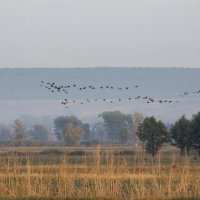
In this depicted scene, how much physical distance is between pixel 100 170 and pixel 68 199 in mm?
4869

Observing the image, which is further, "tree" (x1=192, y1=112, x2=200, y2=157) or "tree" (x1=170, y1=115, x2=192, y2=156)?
"tree" (x1=170, y1=115, x2=192, y2=156)

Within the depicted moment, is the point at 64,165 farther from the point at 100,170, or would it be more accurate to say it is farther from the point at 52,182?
the point at 52,182

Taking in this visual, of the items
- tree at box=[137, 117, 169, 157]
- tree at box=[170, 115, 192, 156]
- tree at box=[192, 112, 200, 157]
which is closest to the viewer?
tree at box=[192, 112, 200, 157]

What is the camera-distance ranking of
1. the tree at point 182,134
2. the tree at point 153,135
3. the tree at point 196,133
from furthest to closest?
the tree at point 153,135
the tree at point 182,134
the tree at point 196,133

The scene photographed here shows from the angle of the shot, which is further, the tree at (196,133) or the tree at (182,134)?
the tree at (182,134)

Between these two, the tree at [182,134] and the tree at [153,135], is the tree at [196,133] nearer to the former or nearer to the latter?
the tree at [182,134]

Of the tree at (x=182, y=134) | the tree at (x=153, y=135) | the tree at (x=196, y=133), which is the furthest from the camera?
the tree at (x=153, y=135)

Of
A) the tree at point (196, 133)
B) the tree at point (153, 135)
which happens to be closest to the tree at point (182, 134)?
the tree at point (196, 133)

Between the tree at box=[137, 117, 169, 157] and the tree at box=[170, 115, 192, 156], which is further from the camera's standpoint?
the tree at box=[137, 117, 169, 157]

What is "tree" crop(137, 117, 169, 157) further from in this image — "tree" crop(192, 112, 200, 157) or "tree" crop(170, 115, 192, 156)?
"tree" crop(192, 112, 200, 157)

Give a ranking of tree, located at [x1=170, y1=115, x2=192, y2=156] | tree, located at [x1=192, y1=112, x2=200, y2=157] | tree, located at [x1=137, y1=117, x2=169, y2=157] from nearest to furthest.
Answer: tree, located at [x1=192, y1=112, x2=200, y2=157] → tree, located at [x1=170, y1=115, x2=192, y2=156] → tree, located at [x1=137, y1=117, x2=169, y2=157]

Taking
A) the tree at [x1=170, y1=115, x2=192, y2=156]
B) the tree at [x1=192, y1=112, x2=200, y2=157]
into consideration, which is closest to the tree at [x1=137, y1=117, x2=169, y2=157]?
the tree at [x1=170, y1=115, x2=192, y2=156]

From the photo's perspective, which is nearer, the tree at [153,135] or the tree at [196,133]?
the tree at [196,133]

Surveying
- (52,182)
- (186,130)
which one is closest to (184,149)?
(186,130)
